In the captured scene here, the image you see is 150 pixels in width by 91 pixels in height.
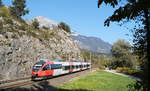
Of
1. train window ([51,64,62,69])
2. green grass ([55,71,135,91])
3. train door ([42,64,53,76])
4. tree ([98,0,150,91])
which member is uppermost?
tree ([98,0,150,91])

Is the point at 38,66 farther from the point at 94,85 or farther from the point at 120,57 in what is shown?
the point at 120,57

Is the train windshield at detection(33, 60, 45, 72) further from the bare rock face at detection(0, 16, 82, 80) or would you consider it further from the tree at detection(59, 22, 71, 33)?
the tree at detection(59, 22, 71, 33)

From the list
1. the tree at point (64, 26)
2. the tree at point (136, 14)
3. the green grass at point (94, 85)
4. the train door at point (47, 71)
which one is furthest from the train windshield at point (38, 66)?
the tree at point (64, 26)

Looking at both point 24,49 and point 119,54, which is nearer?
point 24,49

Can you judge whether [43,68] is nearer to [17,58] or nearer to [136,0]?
[17,58]

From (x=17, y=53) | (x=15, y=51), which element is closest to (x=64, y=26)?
(x=17, y=53)

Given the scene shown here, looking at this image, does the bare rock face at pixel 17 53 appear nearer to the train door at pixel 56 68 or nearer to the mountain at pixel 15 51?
the mountain at pixel 15 51

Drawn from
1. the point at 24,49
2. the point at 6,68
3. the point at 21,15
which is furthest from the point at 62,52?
the point at 6,68

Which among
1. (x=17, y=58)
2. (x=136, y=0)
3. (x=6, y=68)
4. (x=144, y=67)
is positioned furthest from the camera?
(x=17, y=58)

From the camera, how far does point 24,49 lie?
38250 mm

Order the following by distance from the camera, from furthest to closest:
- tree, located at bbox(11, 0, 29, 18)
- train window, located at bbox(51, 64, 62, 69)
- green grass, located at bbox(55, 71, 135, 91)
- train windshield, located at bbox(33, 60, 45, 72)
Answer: tree, located at bbox(11, 0, 29, 18)
train window, located at bbox(51, 64, 62, 69)
train windshield, located at bbox(33, 60, 45, 72)
green grass, located at bbox(55, 71, 135, 91)

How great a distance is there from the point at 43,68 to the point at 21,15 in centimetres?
4064

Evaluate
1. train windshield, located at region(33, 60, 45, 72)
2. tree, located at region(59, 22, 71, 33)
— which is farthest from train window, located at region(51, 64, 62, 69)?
tree, located at region(59, 22, 71, 33)

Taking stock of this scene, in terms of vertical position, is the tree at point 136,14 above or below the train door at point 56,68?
above
